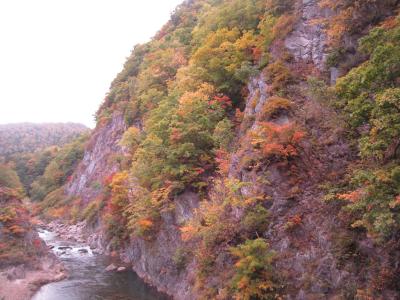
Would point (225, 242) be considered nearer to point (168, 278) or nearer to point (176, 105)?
point (168, 278)

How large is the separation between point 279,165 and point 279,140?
133 centimetres

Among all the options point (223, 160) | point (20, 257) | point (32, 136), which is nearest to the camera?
point (223, 160)

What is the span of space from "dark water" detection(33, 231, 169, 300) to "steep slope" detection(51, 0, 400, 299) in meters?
1.44

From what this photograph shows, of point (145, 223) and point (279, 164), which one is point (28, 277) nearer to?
point (145, 223)

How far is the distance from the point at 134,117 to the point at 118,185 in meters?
16.5

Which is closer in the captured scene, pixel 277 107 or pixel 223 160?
pixel 277 107

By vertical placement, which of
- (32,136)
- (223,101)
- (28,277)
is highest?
(32,136)

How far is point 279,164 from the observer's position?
2116 centimetres

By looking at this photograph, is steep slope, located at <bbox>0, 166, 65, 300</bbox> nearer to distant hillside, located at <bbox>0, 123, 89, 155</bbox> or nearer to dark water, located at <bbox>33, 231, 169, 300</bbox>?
dark water, located at <bbox>33, 231, 169, 300</bbox>

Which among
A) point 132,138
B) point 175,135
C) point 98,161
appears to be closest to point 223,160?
point 175,135

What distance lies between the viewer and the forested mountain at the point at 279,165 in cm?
1455

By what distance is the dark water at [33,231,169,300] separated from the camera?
3062 centimetres

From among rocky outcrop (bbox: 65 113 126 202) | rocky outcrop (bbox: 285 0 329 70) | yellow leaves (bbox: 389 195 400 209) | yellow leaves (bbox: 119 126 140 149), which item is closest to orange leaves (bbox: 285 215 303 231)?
yellow leaves (bbox: 389 195 400 209)

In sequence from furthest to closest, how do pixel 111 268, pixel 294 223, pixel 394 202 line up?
pixel 111 268 < pixel 294 223 < pixel 394 202
